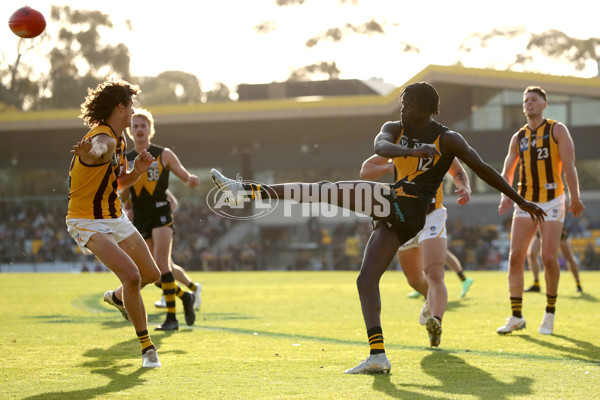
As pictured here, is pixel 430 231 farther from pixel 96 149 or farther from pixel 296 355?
pixel 96 149

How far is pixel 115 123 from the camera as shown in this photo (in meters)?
6.80

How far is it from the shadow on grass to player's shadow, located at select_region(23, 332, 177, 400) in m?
1.71

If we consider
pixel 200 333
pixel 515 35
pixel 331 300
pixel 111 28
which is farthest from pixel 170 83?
pixel 200 333

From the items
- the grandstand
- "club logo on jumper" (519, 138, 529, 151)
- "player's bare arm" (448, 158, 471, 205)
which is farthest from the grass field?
the grandstand

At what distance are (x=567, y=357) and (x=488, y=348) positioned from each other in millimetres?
831

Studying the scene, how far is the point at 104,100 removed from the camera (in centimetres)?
678

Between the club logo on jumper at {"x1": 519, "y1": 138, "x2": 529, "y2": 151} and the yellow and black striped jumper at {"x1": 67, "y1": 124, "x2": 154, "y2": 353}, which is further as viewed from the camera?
the club logo on jumper at {"x1": 519, "y1": 138, "x2": 529, "y2": 151}

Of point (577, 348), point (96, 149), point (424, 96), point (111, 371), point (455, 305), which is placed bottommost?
point (455, 305)

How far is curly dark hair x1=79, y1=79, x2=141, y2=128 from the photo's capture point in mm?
6770

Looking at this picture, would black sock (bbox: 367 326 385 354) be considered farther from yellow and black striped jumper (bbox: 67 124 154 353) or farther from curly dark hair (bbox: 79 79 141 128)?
curly dark hair (bbox: 79 79 141 128)

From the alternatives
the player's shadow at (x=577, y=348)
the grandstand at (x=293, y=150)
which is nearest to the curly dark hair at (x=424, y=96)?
the player's shadow at (x=577, y=348)

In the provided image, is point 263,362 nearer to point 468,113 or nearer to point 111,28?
point 468,113

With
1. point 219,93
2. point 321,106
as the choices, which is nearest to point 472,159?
point 321,106

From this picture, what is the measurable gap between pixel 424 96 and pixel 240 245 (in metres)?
28.8
